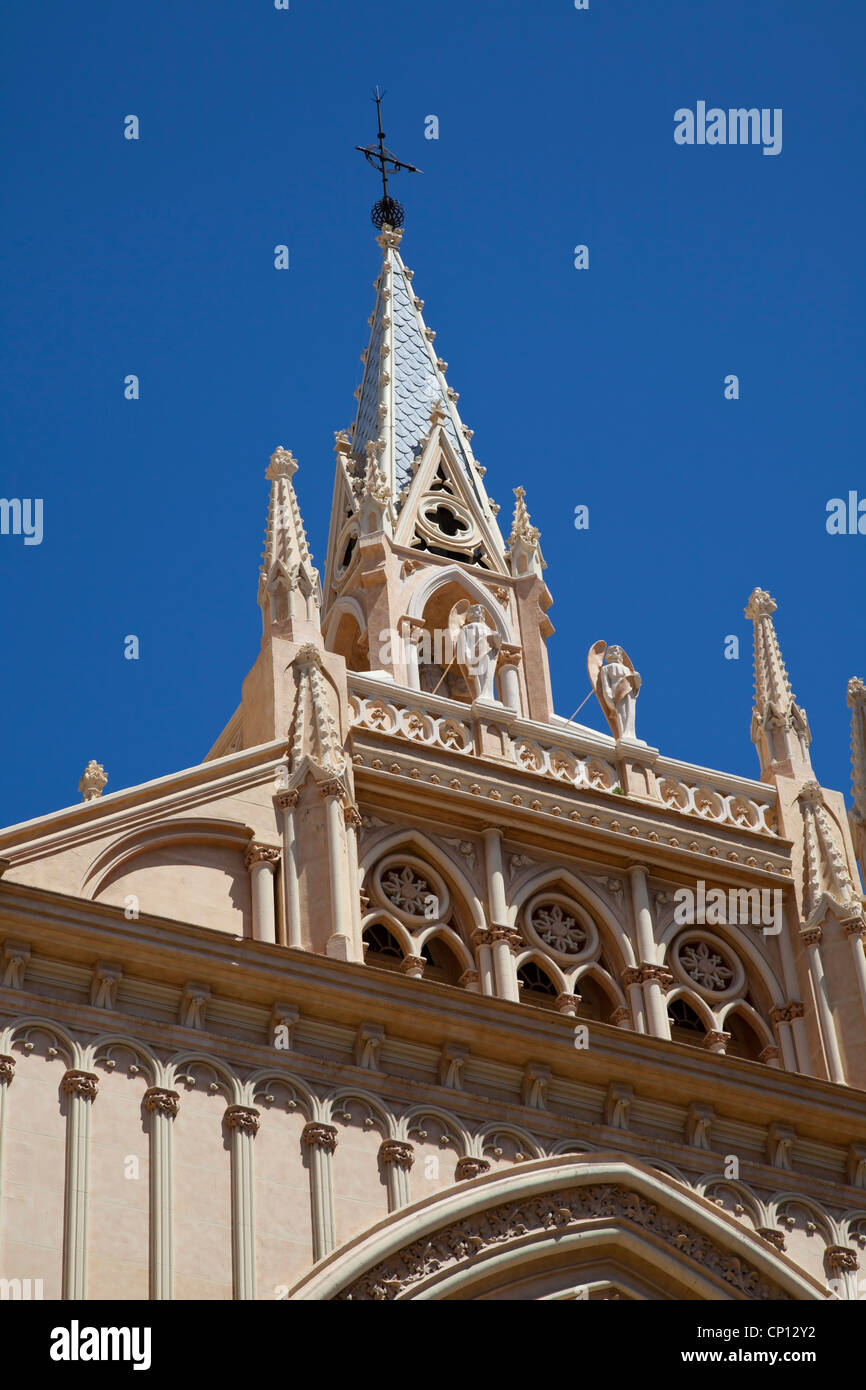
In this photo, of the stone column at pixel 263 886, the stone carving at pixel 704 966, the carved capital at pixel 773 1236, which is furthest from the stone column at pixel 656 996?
the stone column at pixel 263 886

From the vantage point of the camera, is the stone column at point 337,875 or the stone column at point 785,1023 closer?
the stone column at point 337,875

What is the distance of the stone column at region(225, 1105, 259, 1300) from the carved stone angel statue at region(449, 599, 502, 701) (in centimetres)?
1040

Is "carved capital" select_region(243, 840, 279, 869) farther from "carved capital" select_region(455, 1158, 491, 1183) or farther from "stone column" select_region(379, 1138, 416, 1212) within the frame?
"carved capital" select_region(455, 1158, 491, 1183)

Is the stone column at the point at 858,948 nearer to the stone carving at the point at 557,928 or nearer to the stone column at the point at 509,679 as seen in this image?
the stone carving at the point at 557,928

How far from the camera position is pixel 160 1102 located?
2842 centimetres

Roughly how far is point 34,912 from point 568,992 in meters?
8.57

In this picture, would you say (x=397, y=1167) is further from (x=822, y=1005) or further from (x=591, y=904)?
(x=822, y=1005)

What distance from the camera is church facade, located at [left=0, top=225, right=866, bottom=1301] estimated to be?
92.7 ft

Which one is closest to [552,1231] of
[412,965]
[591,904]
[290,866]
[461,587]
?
[412,965]

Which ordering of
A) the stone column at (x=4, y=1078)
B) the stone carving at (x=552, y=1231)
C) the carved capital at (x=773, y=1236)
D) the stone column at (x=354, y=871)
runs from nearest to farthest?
the stone column at (x=4, y=1078) < the stone carving at (x=552, y=1231) < the carved capital at (x=773, y=1236) < the stone column at (x=354, y=871)

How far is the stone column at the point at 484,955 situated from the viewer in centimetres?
3425

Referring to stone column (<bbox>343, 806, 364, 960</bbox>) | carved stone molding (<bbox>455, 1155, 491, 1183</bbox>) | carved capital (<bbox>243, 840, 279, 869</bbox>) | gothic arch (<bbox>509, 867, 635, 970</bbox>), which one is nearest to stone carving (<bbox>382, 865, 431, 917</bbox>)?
stone column (<bbox>343, 806, 364, 960</bbox>)

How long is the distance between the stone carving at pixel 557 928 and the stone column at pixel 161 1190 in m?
8.06
